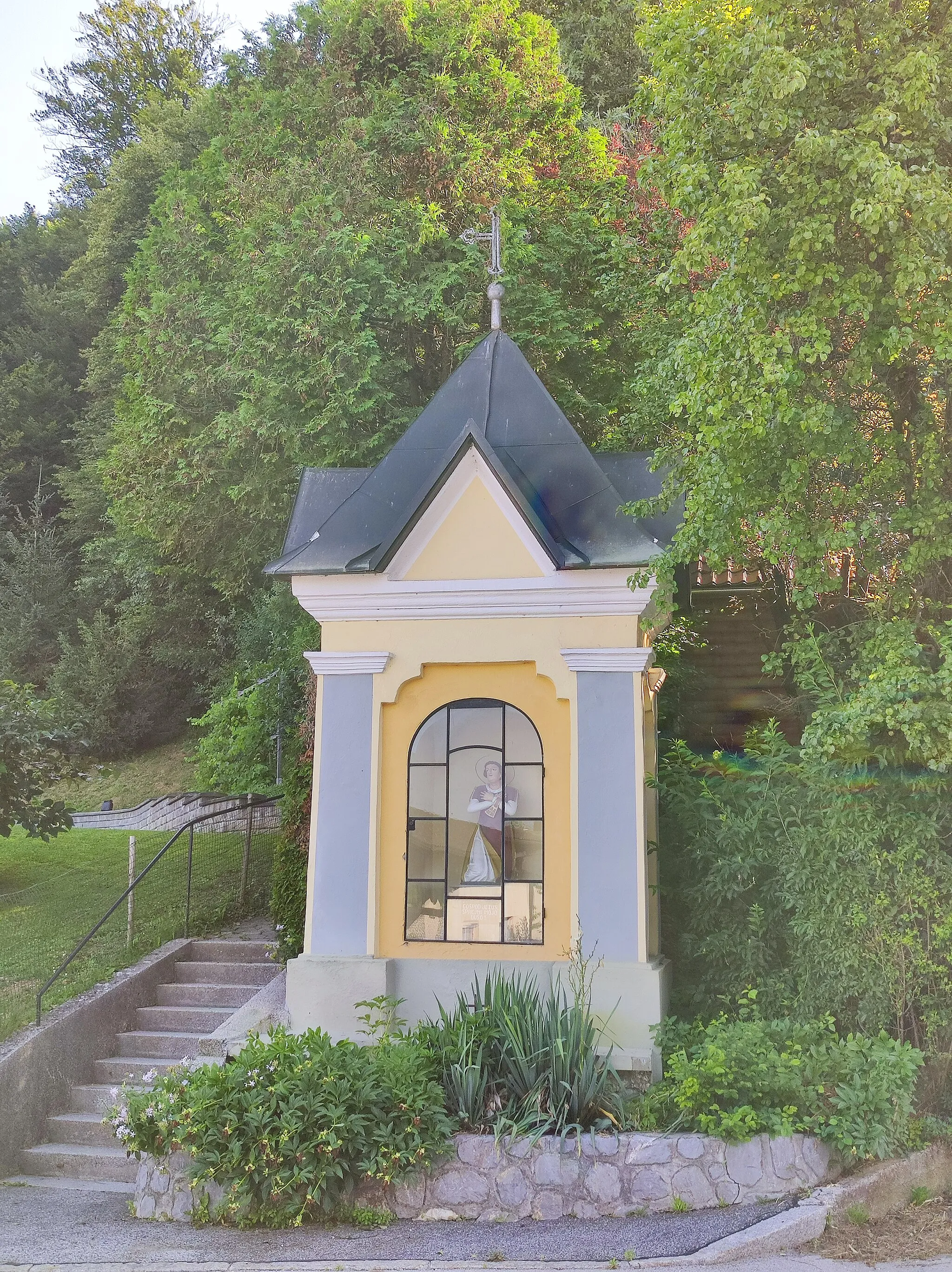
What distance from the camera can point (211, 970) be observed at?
981 cm

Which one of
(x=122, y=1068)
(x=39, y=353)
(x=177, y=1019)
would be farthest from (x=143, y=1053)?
(x=39, y=353)

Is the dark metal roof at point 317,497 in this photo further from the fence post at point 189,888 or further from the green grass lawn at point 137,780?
the green grass lawn at point 137,780

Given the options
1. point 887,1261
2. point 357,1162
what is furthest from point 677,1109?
point 357,1162

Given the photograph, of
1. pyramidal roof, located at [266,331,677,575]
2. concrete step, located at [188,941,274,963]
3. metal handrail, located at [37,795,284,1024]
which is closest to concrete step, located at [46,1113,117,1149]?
metal handrail, located at [37,795,284,1024]

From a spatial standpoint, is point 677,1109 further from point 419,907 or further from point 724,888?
point 419,907

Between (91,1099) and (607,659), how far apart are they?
202 inches

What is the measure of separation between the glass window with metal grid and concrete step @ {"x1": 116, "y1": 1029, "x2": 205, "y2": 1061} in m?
2.57

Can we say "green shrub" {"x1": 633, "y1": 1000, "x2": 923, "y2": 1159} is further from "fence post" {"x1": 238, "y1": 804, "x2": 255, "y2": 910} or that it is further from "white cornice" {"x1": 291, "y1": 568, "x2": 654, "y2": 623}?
"fence post" {"x1": 238, "y1": 804, "x2": 255, "y2": 910}

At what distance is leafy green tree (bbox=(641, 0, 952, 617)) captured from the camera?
20.6ft

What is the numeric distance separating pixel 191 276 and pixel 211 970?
10.7 m

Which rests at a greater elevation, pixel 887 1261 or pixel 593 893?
pixel 593 893

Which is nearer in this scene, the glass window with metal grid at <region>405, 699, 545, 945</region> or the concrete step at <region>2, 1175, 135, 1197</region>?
the concrete step at <region>2, 1175, 135, 1197</region>

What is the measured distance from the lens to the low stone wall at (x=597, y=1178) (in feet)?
18.9

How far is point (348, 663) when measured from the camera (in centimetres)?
762
